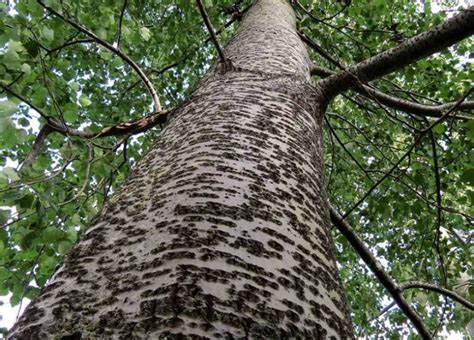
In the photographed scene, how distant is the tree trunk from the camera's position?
2.25 feet

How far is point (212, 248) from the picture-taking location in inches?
32.3

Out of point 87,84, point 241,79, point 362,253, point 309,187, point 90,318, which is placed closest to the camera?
point 90,318

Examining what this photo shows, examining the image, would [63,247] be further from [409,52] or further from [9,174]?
Result: [409,52]

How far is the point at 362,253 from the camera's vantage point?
2.37m

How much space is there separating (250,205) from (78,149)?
1.13 metres

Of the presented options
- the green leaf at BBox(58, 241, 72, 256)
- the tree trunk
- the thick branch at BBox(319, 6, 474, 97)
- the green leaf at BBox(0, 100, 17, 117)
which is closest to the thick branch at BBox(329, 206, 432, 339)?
the thick branch at BBox(319, 6, 474, 97)

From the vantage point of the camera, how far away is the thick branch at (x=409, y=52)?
1.79m

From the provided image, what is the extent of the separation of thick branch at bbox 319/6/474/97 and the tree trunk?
666 mm

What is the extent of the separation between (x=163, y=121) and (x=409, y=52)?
4.03ft

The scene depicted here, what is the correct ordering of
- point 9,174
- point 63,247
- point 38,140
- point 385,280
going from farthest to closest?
1. point 385,280
2. point 38,140
3. point 63,247
4. point 9,174

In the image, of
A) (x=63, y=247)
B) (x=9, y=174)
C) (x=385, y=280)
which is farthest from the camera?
(x=385, y=280)

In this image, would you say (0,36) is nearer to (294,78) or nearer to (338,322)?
(294,78)

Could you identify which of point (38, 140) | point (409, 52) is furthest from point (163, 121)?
point (409, 52)

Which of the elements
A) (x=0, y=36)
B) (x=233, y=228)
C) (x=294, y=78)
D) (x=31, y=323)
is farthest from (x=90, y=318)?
(x=0, y=36)
